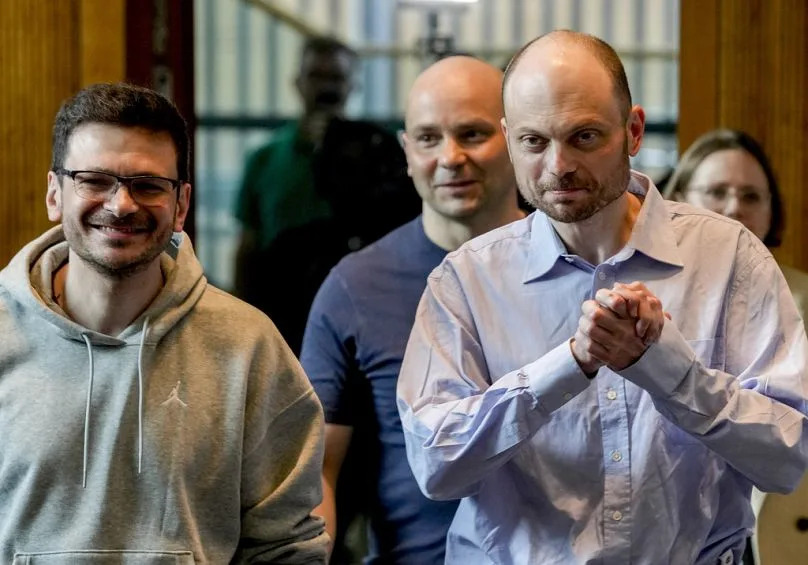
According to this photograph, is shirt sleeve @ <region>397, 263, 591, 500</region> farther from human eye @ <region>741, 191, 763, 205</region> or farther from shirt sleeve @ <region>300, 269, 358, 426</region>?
human eye @ <region>741, 191, 763, 205</region>

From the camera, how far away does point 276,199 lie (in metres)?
3.46

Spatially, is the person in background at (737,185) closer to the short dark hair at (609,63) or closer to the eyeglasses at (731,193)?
the eyeglasses at (731,193)

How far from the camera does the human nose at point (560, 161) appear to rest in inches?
78.4

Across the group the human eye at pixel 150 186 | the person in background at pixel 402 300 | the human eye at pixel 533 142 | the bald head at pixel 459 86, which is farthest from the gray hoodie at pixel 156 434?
the bald head at pixel 459 86

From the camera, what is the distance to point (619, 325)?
6.19 feet

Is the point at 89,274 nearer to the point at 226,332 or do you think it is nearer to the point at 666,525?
the point at 226,332

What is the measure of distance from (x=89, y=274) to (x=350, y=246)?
53.9 inches

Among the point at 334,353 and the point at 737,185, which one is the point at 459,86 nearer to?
the point at 334,353

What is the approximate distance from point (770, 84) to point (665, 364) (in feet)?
5.54

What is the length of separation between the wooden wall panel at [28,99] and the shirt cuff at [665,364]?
5.69ft

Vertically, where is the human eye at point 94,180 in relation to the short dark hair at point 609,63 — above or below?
below

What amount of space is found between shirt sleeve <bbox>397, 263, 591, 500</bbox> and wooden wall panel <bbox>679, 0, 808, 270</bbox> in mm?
1480

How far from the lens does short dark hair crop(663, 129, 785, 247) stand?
314 cm

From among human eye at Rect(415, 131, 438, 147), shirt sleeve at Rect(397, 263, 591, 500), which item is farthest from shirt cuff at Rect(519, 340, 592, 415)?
human eye at Rect(415, 131, 438, 147)
